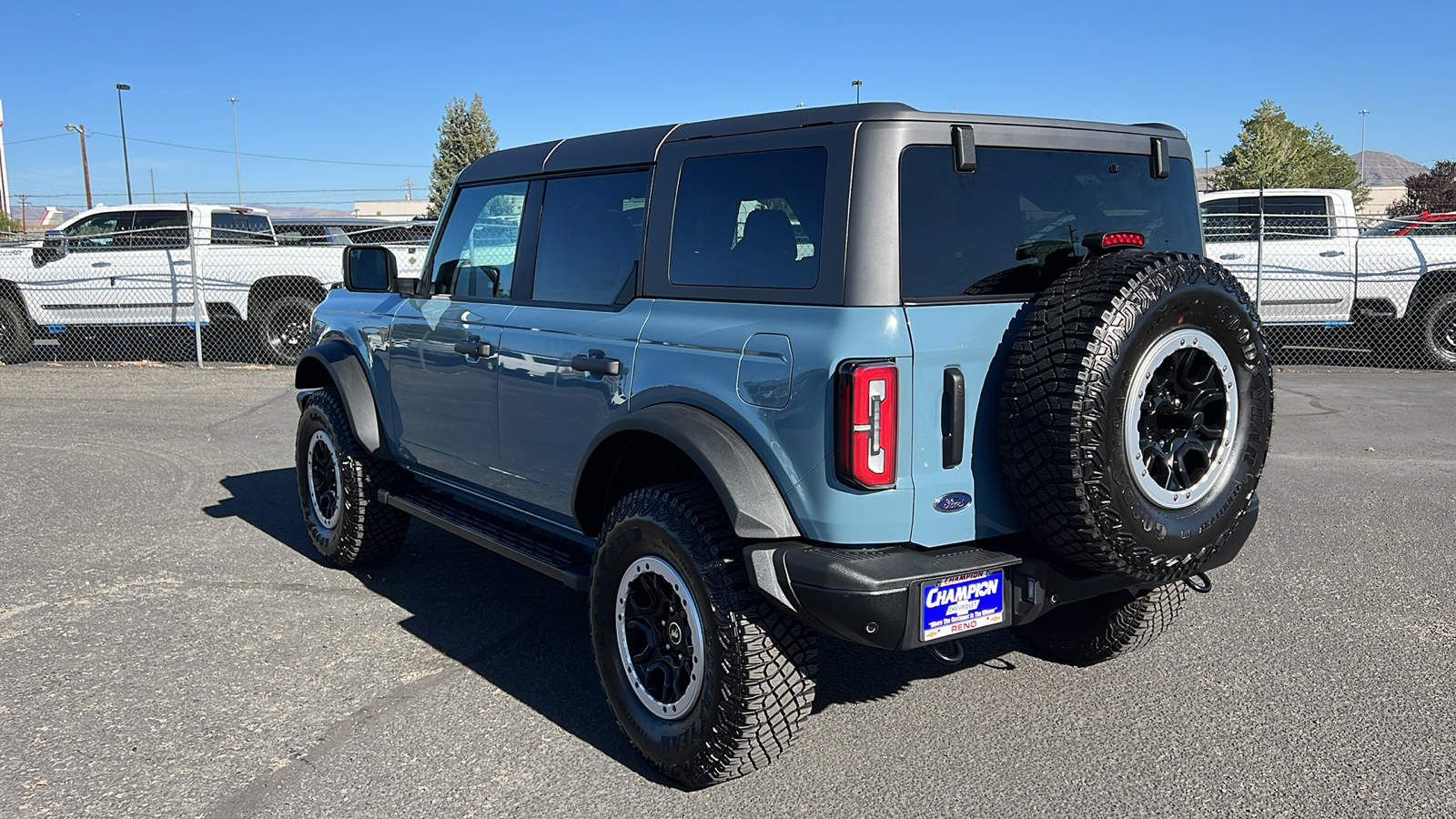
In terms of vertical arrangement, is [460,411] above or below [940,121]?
below

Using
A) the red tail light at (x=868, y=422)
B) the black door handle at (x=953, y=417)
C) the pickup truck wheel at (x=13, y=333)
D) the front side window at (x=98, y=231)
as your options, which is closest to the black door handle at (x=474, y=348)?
the red tail light at (x=868, y=422)

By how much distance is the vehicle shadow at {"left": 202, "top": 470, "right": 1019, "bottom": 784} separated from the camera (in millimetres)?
3998

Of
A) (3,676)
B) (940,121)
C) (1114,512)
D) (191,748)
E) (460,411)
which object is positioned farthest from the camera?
(460,411)

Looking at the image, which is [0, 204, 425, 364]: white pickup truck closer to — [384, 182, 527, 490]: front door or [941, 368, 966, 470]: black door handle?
[384, 182, 527, 490]: front door

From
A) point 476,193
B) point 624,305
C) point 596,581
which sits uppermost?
point 476,193

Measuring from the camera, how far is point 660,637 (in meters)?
3.51

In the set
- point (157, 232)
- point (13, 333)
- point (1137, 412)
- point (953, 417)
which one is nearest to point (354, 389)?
point (953, 417)

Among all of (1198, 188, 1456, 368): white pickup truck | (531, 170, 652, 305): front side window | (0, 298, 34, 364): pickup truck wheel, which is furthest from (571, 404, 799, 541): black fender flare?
(0, 298, 34, 364): pickup truck wheel

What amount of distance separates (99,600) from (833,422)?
387cm

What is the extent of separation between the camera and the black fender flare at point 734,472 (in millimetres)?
3117

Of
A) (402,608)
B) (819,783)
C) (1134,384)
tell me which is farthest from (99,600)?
(1134,384)

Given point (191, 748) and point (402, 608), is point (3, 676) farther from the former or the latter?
point (402, 608)

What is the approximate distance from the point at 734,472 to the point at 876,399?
0.46 meters

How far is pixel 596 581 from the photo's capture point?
144 inches
